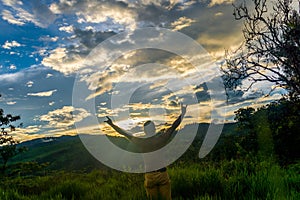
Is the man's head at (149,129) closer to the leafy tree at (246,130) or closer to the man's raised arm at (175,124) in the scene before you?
the man's raised arm at (175,124)

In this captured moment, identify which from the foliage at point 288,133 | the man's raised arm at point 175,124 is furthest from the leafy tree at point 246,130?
the man's raised arm at point 175,124

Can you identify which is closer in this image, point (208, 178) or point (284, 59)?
point (208, 178)

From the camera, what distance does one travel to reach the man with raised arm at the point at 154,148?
19.4 ft

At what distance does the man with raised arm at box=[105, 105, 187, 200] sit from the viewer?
5.92 m

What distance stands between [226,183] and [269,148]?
683 cm

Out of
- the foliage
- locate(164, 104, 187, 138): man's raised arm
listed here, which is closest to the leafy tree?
the foliage

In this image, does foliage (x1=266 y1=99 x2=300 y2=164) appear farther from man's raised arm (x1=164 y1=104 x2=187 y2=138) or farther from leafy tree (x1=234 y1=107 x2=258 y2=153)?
man's raised arm (x1=164 y1=104 x2=187 y2=138)

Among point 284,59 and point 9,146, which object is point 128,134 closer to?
point 284,59

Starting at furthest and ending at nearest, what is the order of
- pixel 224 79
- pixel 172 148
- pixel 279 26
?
1. pixel 172 148
2. pixel 224 79
3. pixel 279 26

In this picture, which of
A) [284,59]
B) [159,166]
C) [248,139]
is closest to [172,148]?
[248,139]

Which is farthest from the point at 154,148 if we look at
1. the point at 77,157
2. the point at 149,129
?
the point at 77,157

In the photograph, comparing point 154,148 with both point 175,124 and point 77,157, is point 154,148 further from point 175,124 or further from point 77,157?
point 77,157

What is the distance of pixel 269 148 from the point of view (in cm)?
1291

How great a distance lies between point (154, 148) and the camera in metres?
6.07
